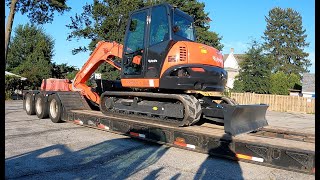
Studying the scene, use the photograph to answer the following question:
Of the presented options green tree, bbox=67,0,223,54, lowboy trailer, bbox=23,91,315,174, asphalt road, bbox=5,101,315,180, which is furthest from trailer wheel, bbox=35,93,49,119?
green tree, bbox=67,0,223,54

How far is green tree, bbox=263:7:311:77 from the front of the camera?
71.4m

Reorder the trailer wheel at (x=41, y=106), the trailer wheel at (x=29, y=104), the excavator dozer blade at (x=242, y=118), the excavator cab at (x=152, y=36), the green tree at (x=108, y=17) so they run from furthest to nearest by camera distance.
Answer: the green tree at (x=108, y=17) < the trailer wheel at (x=29, y=104) < the trailer wheel at (x=41, y=106) < the excavator cab at (x=152, y=36) < the excavator dozer blade at (x=242, y=118)

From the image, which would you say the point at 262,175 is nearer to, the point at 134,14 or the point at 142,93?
the point at 142,93

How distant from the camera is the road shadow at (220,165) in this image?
5.27 m

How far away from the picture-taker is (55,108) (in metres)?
11.3

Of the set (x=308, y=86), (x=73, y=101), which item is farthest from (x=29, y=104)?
(x=308, y=86)

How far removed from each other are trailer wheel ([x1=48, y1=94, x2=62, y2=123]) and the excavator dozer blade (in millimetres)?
6412

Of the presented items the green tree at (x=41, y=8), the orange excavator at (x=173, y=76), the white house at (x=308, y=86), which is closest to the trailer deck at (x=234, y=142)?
the orange excavator at (x=173, y=76)

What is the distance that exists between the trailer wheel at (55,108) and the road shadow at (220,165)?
6374mm

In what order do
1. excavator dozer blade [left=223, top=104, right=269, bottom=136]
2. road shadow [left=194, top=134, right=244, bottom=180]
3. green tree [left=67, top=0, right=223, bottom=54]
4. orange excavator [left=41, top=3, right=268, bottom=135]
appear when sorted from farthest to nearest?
green tree [left=67, top=0, right=223, bottom=54] < orange excavator [left=41, top=3, right=268, bottom=135] < excavator dozer blade [left=223, top=104, right=269, bottom=136] < road shadow [left=194, top=134, right=244, bottom=180]

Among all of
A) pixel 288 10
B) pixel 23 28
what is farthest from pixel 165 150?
pixel 288 10

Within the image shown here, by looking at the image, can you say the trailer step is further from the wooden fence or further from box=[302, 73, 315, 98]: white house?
box=[302, 73, 315, 98]: white house

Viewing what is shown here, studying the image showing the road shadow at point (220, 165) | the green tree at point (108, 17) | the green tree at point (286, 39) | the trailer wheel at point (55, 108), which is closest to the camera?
the road shadow at point (220, 165)

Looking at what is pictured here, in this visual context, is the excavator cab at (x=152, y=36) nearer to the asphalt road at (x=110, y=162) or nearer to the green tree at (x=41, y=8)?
the asphalt road at (x=110, y=162)
